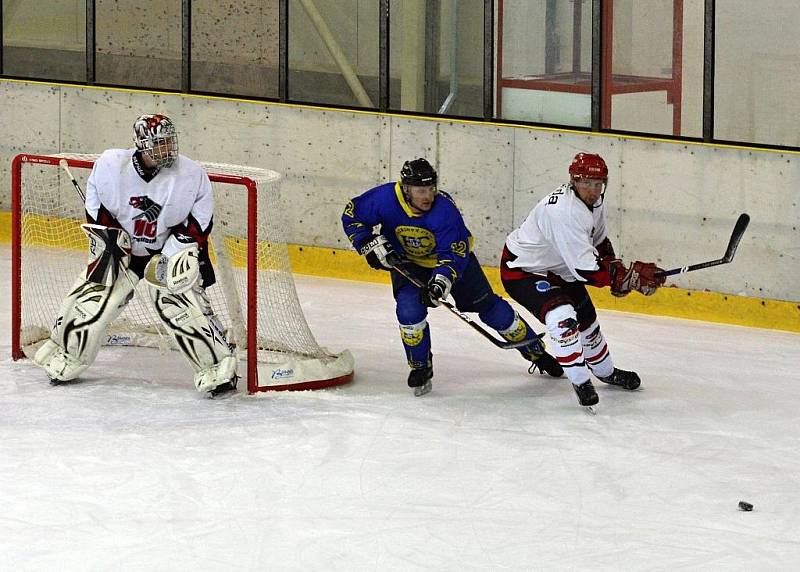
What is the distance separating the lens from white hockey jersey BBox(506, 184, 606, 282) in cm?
510

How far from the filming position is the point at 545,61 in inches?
290

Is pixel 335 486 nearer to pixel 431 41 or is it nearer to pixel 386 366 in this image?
pixel 386 366

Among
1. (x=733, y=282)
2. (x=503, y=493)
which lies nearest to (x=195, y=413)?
(x=503, y=493)

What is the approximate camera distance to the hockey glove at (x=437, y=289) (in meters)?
5.17

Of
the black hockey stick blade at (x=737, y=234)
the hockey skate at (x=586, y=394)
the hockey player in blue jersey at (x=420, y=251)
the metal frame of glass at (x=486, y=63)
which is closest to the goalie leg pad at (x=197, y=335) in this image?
the hockey player in blue jersey at (x=420, y=251)

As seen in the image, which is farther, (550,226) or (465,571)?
(550,226)

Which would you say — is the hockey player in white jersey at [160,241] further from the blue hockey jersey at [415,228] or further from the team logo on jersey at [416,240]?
the team logo on jersey at [416,240]

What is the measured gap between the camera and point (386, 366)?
5906 mm

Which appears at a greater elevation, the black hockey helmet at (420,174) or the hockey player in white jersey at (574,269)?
the black hockey helmet at (420,174)

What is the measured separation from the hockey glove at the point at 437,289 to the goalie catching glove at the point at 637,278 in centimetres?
56

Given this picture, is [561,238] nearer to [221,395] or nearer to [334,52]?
[221,395]

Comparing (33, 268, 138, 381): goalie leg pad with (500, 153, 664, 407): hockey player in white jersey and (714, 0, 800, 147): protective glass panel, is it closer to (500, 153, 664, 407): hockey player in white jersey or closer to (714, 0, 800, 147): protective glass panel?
(500, 153, 664, 407): hockey player in white jersey

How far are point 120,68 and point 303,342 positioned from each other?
134 inches

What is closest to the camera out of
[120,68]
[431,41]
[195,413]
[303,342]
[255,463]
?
[255,463]
